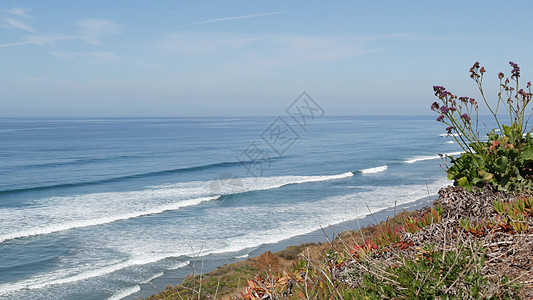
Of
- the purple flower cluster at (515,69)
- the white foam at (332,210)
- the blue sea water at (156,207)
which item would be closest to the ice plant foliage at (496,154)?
the purple flower cluster at (515,69)

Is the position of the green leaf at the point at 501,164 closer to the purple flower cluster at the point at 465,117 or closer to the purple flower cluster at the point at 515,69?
the purple flower cluster at the point at 465,117

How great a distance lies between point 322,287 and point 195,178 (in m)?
27.1

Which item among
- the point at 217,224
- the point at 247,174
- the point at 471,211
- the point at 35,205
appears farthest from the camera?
the point at 247,174

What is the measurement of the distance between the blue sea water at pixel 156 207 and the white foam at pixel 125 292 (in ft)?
0.10

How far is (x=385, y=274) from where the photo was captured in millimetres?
2938

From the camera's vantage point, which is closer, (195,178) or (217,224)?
(217,224)

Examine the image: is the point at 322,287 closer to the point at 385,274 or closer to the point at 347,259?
the point at 385,274

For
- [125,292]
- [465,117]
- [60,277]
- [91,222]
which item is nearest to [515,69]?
[465,117]

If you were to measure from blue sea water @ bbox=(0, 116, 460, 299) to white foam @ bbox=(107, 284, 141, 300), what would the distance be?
3 cm

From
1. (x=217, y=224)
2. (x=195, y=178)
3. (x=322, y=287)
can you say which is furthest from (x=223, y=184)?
(x=322, y=287)

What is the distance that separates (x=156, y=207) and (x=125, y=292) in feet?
32.8

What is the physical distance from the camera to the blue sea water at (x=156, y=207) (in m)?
12.4

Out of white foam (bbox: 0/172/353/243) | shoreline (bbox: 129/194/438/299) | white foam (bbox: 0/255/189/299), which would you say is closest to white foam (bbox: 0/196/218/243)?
white foam (bbox: 0/172/353/243)

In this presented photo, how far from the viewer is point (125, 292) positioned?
35.3 ft
